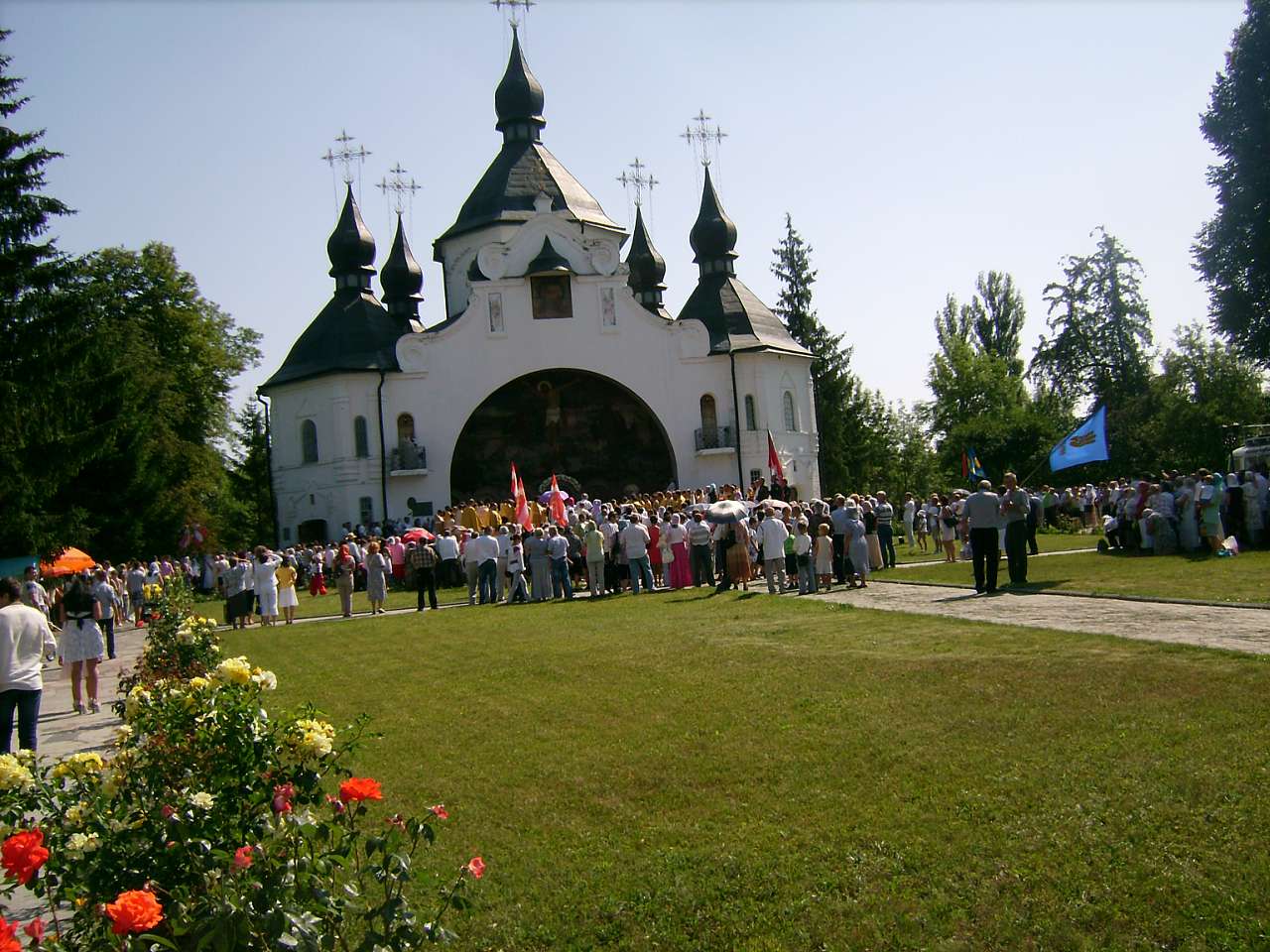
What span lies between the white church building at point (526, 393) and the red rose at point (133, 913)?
143ft

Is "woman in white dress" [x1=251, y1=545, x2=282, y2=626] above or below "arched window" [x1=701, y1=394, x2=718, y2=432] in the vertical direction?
below

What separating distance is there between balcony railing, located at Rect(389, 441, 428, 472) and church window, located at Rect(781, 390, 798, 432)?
634 inches

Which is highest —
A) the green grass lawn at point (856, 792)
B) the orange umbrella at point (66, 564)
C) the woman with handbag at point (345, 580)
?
the orange umbrella at point (66, 564)

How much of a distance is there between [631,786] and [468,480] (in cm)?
4066

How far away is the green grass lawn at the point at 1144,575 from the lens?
1675 centimetres

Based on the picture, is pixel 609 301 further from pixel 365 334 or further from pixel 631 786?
pixel 631 786

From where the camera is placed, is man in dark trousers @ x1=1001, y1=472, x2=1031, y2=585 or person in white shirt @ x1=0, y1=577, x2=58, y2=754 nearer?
person in white shirt @ x1=0, y1=577, x2=58, y2=754

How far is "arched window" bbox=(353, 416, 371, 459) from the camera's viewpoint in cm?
4881

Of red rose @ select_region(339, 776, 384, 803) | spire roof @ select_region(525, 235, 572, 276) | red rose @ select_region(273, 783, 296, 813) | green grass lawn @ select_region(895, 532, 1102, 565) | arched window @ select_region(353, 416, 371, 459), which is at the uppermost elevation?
spire roof @ select_region(525, 235, 572, 276)

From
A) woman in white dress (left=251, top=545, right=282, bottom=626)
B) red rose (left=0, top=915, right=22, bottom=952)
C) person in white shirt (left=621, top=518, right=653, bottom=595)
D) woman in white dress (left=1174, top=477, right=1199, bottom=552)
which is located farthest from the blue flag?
red rose (left=0, top=915, right=22, bottom=952)

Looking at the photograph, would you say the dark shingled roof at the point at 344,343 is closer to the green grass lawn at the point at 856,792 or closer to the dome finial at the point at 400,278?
the dome finial at the point at 400,278

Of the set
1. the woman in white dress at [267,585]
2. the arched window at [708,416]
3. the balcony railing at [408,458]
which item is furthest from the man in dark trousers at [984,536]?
the arched window at [708,416]

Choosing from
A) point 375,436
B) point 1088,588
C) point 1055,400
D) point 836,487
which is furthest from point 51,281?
point 1055,400

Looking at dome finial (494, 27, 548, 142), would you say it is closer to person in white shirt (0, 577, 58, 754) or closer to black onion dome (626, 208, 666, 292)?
black onion dome (626, 208, 666, 292)
